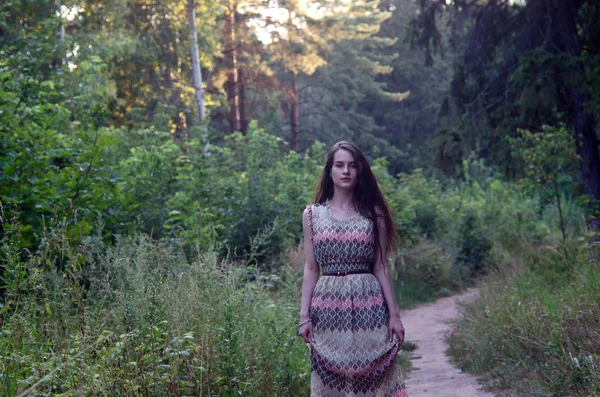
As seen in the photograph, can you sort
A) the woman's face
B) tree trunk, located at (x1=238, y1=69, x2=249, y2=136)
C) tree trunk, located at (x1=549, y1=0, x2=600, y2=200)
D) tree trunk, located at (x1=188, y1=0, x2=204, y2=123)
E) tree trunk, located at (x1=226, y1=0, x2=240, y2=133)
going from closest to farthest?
the woman's face < tree trunk, located at (x1=549, y1=0, x2=600, y2=200) < tree trunk, located at (x1=188, y1=0, x2=204, y2=123) < tree trunk, located at (x1=226, y1=0, x2=240, y2=133) < tree trunk, located at (x1=238, y1=69, x2=249, y2=136)

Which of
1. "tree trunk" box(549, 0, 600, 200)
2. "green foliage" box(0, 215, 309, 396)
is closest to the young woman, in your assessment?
"green foliage" box(0, 215, 309, 396)

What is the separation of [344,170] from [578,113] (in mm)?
9786

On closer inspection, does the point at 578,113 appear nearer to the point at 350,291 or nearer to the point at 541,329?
the point at 541,329

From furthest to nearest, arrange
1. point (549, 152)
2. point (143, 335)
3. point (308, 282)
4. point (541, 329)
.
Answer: point (549, 152), point (541, 329), point (143, 335), point (308, 282)

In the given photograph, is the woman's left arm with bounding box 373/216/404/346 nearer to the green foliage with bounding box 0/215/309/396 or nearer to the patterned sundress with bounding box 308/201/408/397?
the patterned sundress with bounding box 308/201/408/397

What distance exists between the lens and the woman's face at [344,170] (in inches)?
191

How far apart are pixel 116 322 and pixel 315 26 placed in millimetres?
27307

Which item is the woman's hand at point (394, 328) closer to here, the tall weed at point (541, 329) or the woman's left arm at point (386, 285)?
the woman's left arm at point (386, 285)

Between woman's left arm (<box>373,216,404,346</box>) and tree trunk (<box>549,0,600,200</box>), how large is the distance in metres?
9.55

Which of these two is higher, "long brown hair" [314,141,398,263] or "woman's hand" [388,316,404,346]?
"long brown hair" [314,141,398,263]

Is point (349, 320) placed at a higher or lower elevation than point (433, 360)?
higher

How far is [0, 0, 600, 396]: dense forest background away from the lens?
5.37 m

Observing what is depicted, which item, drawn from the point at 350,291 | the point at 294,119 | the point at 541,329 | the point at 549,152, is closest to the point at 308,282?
the point at 350,291

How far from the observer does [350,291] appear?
15.4ft
